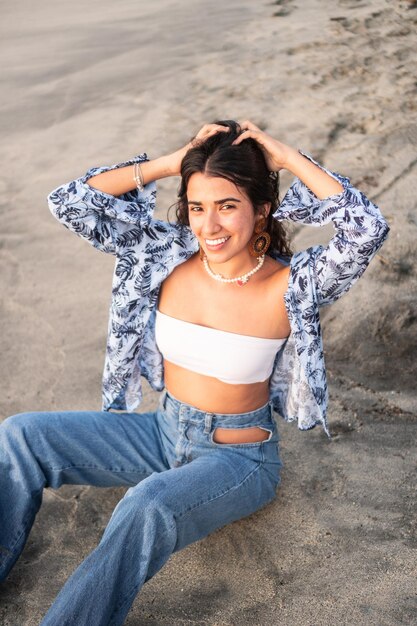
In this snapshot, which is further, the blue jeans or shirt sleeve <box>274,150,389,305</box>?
shirt sleeve <box>274,150,389,305</box>

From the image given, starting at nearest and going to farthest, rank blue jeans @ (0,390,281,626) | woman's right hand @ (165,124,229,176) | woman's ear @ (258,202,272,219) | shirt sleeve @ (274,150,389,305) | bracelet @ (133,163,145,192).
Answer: blue jeans @ (0,390,281,626) → shirt sleeve @ (274,150,389,305) → woman's right hand @ (165,124,229,176) → woman's ear @ (258,202,272,219) → bracelet @ (133,163,145,192)

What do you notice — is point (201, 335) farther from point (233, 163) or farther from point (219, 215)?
point (233, 163)

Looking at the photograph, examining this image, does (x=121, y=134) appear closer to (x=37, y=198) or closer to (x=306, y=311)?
(x=37, y=198)

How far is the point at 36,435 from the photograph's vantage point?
2.89 metres

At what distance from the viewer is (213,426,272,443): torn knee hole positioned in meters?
2.95

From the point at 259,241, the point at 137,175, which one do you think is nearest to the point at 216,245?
the point at 259,241

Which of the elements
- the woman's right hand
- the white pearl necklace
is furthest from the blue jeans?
the woman's right hand

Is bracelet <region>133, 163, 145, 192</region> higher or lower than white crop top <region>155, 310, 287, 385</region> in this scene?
higher

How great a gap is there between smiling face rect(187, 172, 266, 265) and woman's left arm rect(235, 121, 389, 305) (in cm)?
12

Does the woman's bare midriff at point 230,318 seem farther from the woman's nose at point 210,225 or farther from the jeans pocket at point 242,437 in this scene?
the woman's nose at point 210,225

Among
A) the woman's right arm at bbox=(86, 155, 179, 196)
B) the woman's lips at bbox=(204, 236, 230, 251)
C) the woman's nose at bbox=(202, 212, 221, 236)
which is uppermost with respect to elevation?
the woman's right arm at bbox=(86, 155, 179, 196)

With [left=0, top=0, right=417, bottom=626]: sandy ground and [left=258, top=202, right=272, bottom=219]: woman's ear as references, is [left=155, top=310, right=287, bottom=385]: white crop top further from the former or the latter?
[left=0, top=0, right=417, bottom=626]: sandy ground

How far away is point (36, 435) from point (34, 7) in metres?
5.32

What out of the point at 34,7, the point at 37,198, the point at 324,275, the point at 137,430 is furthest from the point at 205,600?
the point at 34,7
